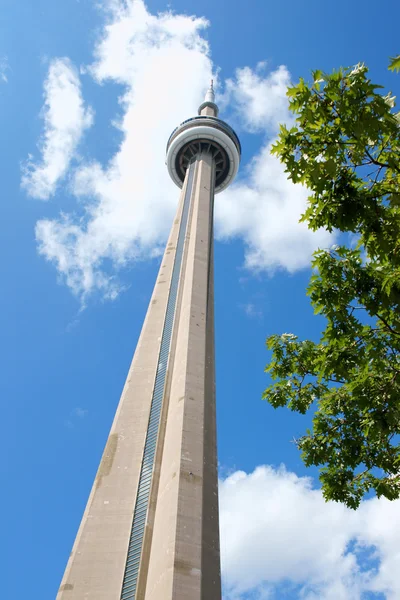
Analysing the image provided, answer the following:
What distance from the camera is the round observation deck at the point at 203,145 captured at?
115 feet

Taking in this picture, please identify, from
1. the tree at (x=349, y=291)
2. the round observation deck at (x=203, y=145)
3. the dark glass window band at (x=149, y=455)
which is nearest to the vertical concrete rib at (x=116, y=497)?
the dark glass window band at (x=149, y=455)

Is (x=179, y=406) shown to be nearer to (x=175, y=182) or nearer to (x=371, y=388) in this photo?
(x=371, y=388)

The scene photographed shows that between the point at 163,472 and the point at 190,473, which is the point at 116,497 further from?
the point at 190,473

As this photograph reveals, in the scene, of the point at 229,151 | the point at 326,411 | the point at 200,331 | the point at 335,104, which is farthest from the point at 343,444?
the point at 229,151

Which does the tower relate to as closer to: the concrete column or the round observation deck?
the concrete column

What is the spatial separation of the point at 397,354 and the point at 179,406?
26.9ft

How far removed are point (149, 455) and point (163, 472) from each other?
1.53 metres

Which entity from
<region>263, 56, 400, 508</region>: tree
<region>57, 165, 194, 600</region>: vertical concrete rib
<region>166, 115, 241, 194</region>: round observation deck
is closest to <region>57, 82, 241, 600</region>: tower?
<region>57, 165, 194, 600</region>: vertical concrete rib

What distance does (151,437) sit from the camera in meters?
16.1

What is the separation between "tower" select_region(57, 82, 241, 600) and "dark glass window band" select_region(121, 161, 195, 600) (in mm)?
31

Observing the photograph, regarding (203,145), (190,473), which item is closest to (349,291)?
(190,473)

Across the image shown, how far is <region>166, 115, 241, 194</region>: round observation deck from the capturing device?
35188 mm

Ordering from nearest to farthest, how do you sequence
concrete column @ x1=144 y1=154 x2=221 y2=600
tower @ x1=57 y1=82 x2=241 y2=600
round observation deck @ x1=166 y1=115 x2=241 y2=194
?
1. concrete column @ x1=144 y1=154 x2=221 y2=600
2. tower @ x1=57 y1=82 x2=241 y2=600
3. round observation deck @ x1=166 y1=115 x2=241 y2=194

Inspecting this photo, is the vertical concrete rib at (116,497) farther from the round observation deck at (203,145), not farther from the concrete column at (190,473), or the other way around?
the round observation deck at (203,145)
